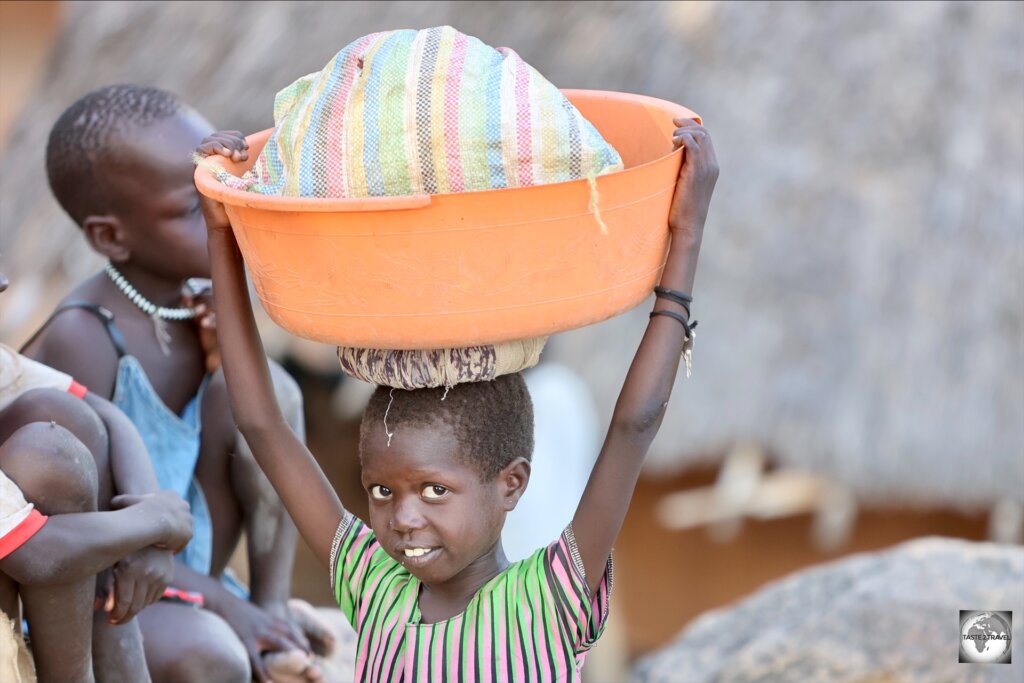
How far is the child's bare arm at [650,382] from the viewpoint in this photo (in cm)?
175

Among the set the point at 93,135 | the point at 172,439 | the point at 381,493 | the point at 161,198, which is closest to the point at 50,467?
the point at 381,493

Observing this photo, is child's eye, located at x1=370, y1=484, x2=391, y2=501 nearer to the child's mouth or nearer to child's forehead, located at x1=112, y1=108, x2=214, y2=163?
the child's mouth

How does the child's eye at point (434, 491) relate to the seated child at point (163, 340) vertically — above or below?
below

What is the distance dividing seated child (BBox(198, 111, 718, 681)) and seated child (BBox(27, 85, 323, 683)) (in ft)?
2.44

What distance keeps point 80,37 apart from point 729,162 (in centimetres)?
327

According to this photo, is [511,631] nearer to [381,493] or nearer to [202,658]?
[381,493]

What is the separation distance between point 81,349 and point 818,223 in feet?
11.6

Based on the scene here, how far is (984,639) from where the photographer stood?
9.59 ft

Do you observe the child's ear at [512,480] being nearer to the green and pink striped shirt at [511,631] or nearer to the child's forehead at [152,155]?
the green and pink striped shirt at [511,631]

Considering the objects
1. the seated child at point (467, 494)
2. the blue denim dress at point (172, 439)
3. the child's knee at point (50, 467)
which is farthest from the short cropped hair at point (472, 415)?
the blue denim dress at point (172, 439)

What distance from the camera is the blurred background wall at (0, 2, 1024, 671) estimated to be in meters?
5.25

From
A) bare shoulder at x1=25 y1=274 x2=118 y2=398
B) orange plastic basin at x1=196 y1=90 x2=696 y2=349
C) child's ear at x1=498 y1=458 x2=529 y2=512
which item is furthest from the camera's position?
bare shoulder at x1=25 y1=274 x2=118 y2=398

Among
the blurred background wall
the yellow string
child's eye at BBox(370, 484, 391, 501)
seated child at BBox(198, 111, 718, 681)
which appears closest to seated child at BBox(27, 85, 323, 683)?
seated child at BBox(198, 111, 718, 681)

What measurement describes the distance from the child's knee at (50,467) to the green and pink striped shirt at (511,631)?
0.54 metres
